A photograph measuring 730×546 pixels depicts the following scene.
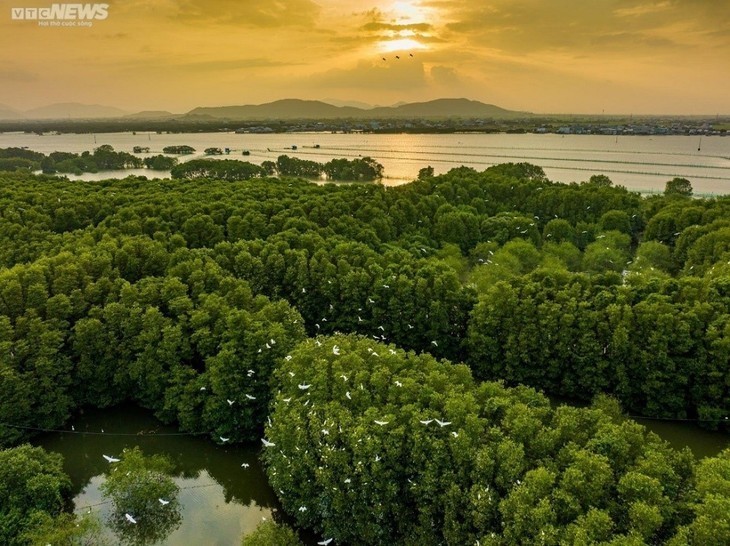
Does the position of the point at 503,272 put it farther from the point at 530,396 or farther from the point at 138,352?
the point at 138,352

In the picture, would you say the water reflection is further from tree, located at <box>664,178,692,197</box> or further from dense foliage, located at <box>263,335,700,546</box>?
tree, located at <box>664,178,692,197</box>

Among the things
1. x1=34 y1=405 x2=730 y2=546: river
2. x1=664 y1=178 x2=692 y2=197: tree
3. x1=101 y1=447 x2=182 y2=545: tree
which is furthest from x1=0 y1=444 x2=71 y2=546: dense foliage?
x1=664 y1=178 x2=692 y2=197: tree

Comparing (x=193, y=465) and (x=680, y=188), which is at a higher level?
(x=680, y=188)

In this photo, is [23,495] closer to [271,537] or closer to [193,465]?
[193,465]

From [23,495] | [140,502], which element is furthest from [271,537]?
[23,495]

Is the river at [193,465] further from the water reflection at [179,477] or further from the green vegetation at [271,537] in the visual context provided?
the green vegetation at [271,537]

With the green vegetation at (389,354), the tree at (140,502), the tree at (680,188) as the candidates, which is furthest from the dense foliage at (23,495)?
the tree at (680,188)

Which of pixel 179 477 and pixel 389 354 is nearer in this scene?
pixel 389 354

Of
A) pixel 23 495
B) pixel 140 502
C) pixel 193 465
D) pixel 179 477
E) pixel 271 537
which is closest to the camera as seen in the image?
pixel 271 537

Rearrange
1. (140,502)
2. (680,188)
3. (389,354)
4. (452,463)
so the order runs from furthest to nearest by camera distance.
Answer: (680,188), (389,354), (140,502), (452,463)

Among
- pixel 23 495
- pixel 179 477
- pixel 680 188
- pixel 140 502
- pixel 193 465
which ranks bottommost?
pixel 179 477
